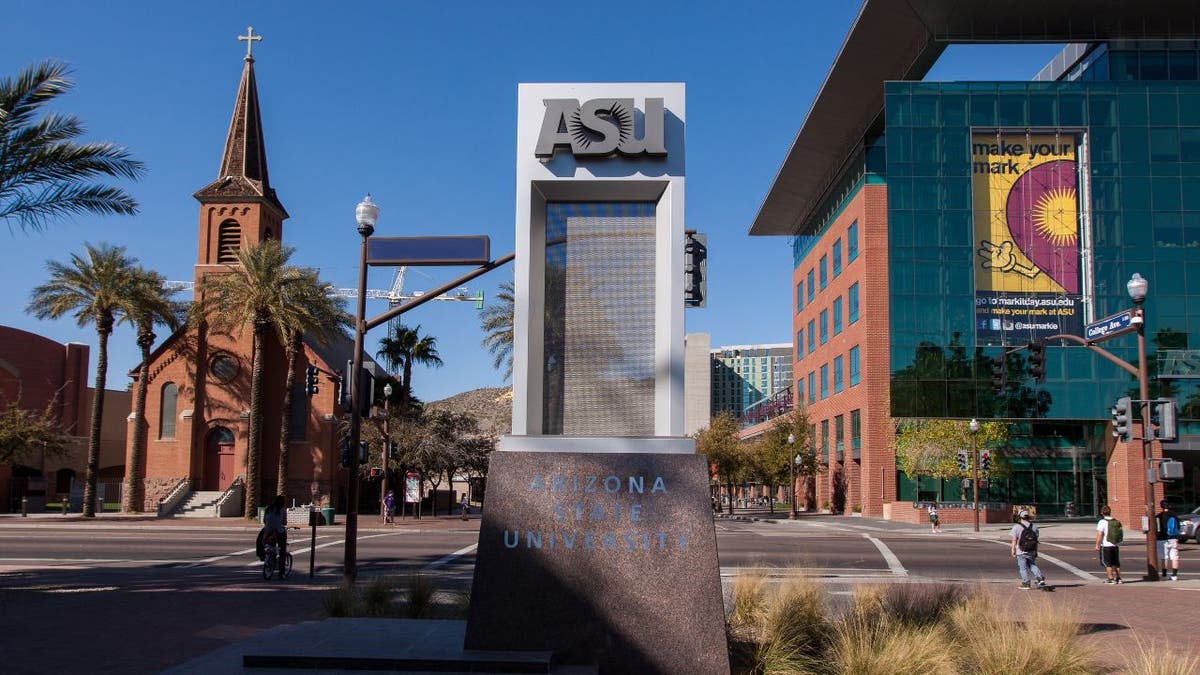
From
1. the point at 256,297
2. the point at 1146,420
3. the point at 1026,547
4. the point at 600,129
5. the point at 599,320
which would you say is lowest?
the point at 1026,547

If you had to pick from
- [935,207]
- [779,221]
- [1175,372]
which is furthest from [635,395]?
[779,221]

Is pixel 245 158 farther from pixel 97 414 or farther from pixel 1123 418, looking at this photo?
pixel 1123 418

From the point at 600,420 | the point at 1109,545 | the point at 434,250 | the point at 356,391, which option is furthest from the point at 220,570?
the point at 1109,545

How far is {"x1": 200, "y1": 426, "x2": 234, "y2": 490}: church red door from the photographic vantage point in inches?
2062

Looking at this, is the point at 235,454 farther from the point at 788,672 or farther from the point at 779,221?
the point at 788,672

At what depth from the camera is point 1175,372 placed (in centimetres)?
4862

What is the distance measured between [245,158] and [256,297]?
14120 millimetres

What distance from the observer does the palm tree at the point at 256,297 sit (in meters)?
45.1

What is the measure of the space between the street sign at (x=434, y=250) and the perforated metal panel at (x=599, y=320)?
3.66 metres

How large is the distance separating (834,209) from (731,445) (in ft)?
54.0

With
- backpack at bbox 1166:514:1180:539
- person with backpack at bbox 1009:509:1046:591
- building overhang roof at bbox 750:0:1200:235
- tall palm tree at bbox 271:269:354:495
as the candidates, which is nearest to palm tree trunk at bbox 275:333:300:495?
tall palm tree at bbox 271:269:354:495

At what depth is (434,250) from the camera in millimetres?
14375

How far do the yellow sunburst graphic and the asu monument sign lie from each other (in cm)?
4442

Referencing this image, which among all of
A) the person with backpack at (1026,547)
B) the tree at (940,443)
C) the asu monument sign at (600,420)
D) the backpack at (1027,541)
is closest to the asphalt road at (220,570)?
the person with backpack at (1026,547)
